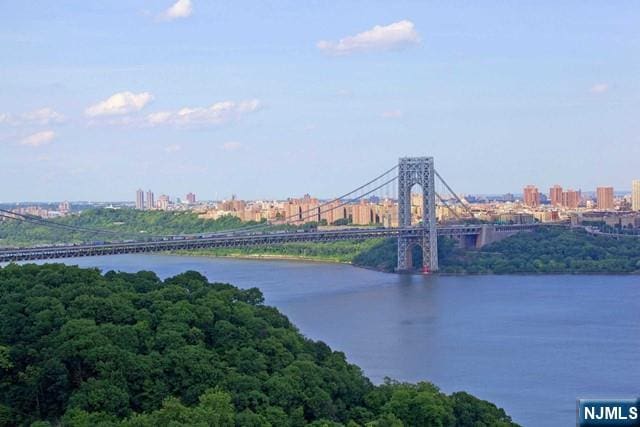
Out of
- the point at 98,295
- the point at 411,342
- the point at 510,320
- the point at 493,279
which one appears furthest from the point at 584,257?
the point at 98,295

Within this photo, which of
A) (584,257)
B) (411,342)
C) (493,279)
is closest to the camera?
(411,342)

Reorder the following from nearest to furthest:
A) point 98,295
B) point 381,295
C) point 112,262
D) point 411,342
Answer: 1. point 98,295
2. point 411,342
3. point 381,295
4. point 112,262

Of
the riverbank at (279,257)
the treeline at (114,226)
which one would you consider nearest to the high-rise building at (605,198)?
the treeline at (114,226)

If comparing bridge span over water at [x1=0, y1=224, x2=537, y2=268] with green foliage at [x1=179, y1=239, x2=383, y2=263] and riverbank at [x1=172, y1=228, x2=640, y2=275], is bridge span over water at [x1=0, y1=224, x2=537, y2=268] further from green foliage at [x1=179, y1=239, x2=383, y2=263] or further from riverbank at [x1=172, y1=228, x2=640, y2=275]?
green foliage at [x1=179, y1=239, x2=383, y2=263]

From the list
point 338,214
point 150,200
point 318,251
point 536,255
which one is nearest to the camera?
point 536,255

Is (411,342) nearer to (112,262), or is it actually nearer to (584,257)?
(584,257)

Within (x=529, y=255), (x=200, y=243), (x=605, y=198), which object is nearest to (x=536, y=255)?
(x=529, y=255)

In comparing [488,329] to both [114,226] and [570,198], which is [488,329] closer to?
[114,226]
